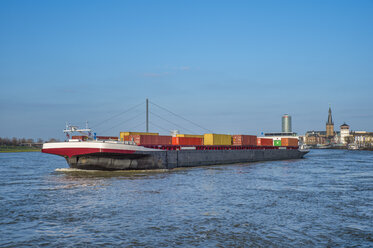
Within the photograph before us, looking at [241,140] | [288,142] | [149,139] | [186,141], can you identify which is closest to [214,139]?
[186,141]

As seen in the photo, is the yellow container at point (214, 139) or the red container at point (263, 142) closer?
the yellow container at point (214, 139)

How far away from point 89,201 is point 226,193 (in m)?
9.67

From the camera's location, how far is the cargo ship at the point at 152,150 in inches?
1407

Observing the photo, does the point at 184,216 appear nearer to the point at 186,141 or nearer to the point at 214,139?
the point at 186,141

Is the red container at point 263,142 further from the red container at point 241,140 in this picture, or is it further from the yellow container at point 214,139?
the yellow container at point 214,139

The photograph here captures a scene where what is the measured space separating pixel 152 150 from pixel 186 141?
10.5m

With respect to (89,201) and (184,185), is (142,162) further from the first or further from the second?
(89,201)

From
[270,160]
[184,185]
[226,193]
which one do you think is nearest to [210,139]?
[270,160]

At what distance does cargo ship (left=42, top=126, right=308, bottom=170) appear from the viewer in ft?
117

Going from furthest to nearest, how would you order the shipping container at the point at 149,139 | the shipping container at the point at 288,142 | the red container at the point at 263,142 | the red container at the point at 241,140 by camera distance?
the shipping container at the point at 288,142 → the red container at the point at 263,142 → the red container at the point at 241,140 → the shipping container at the point at 149,139

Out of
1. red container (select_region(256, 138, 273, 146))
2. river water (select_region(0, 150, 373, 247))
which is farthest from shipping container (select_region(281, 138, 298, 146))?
river water (select_region(0, 150, 373, 247))

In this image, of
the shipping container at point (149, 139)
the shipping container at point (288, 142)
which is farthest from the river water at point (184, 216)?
the shipping container at point (288, 142)

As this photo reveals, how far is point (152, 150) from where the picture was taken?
39938mm

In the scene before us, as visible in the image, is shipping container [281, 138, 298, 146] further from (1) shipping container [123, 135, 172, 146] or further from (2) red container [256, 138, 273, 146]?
(1) shipping container [123, 135, 172, 146]
